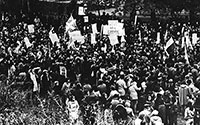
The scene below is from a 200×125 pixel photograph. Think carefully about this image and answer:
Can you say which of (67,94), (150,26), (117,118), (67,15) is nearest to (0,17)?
(67,15)

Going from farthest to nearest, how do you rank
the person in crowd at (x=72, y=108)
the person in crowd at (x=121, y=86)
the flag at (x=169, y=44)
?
the flag at (x=169, y=44)
the person in crowd at (x=121, y=86)
the person in crowd at (x=72, y=108)

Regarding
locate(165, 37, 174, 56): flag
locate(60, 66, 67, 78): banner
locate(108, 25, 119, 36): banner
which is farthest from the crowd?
locate(108, 25, 119, 36): banner

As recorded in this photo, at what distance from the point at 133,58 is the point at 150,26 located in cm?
789

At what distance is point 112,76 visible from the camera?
47.4ft

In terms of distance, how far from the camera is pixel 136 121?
10.6 metres

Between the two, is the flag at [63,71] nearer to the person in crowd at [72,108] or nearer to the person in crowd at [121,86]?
the person in crowd at [121,86]

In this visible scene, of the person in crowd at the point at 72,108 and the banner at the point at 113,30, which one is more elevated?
the banner at the point at 113,30

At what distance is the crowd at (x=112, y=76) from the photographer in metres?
12.0

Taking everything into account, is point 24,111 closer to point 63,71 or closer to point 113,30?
point 63,71

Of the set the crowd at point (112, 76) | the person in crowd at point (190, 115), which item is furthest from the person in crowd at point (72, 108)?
the person in crowd at point (190, 115)

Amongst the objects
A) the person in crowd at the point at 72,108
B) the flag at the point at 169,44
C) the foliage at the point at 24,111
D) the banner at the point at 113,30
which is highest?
the banner at the point at 113,30

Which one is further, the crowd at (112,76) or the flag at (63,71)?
the flag at (63,71)

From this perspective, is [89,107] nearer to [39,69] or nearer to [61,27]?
[39,69]

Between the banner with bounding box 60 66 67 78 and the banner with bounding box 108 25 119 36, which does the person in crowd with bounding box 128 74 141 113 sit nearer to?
the banner with bounding box 60 66 67 78
